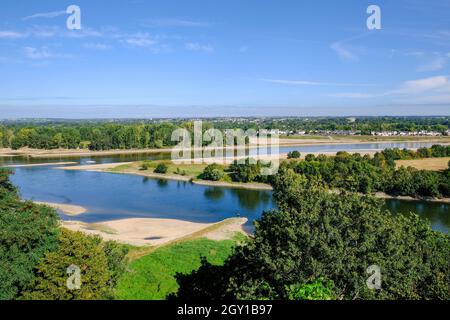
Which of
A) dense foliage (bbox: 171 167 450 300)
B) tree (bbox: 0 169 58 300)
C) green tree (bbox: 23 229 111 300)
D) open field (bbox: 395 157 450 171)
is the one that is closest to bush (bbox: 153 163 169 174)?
open field (bbox: 395 157 450 171)

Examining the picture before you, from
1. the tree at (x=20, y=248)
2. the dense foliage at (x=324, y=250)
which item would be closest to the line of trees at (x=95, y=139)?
the tree at (x=20, y=248)

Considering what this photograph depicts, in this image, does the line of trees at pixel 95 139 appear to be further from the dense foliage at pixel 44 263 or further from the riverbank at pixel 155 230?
the dense foliage at pixel 44 263

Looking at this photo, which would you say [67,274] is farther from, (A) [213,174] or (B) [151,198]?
(A) [213,174]

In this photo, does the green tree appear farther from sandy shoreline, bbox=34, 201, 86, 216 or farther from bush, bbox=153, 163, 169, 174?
bush, bbox=153, 163, 169, 174
